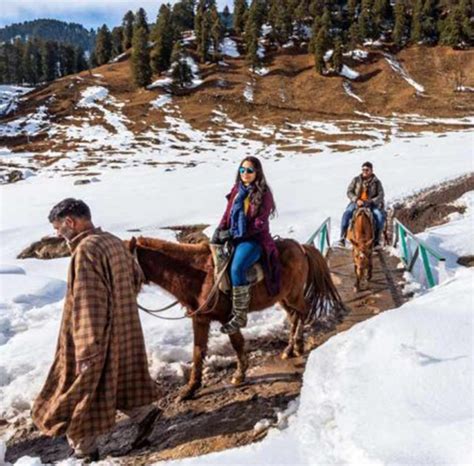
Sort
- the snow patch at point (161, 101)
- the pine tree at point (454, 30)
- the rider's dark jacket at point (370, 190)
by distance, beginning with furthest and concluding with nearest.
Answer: the pine tree at point (454, 30) < the snow patch at point (161, 101) < the rider's dark jacket at point (370, 190)

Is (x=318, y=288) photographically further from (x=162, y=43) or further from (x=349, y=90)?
(x=162, y=43)

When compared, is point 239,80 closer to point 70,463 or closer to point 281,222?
point 281,222

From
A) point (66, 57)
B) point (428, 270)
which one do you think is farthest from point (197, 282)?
point (66, 57)

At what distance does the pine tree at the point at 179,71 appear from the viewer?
265ft

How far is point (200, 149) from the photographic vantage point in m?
50.2

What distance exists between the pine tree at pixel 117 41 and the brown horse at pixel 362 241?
11514 cm

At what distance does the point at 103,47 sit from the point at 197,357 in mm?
114876

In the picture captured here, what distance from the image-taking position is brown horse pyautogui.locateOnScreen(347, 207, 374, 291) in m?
8.55

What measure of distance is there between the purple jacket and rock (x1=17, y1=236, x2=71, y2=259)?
10.9 meters

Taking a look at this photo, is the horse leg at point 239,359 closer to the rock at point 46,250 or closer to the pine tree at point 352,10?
the rock at point 46,250

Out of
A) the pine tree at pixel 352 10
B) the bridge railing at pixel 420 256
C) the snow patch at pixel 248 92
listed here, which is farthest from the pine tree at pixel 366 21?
the bridge railing at pixel 420 256

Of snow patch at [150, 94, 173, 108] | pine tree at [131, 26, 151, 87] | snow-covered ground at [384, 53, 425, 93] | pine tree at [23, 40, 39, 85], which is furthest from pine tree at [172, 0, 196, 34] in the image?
snow-covered ground at [384, 53, 425, 93]

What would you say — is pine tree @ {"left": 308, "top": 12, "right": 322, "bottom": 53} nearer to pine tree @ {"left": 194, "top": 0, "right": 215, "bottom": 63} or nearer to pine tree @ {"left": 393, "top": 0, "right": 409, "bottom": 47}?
pine tree @ {"left": 393, "top": 0, "right": 409, "bottom": 47}

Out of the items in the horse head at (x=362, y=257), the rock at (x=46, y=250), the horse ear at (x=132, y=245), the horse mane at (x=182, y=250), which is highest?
the horse ear at (x=132, y=245)
